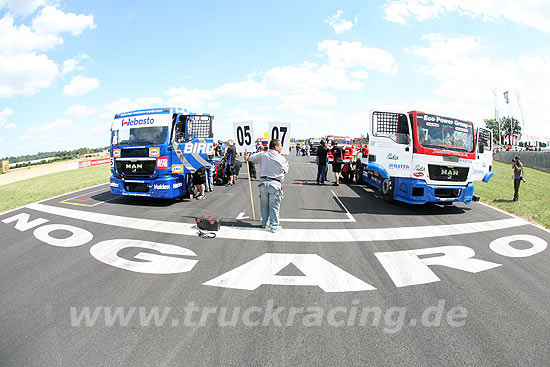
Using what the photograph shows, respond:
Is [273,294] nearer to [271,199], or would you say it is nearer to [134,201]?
[271,199]

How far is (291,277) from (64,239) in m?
4.62

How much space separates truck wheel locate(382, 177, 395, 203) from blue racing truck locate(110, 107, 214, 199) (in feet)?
20.2

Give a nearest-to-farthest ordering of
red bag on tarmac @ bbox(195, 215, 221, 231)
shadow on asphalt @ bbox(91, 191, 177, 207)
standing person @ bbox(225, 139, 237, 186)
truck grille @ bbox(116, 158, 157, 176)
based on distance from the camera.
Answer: red bag on tarmac @ bbox(195, 215, 221, 231) < truck grille @ bbox(116, 158, 157, 176) < shadow on asphalt @ bbox(91, 191, 177, 207) < standing person @ bbox(225, 139, 237, 186)

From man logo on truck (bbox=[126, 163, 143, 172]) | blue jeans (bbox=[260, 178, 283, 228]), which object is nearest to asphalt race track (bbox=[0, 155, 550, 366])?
blue jeans (bbox=[260, 178, 283, 228])

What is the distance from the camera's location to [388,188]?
9.52 meters

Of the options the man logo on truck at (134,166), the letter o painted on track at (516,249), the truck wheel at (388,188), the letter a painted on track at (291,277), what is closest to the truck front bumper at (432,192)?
the truck wheel at (388,188)

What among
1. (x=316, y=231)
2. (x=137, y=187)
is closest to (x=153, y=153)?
(x=137, y=187)

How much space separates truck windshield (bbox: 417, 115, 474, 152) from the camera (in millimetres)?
8523

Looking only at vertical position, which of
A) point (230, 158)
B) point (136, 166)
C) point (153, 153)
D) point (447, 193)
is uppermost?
point (153, 153)

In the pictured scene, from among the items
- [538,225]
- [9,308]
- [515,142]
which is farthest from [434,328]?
[515,142]

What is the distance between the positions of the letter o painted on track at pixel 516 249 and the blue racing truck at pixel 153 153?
25.6ft

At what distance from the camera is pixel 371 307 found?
11.4ft

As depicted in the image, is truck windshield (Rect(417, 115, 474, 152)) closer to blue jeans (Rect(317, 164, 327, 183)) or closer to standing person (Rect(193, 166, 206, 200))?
blue jeans (Rect(317, 164, 327, 183))

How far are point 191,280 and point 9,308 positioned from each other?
2.00m
